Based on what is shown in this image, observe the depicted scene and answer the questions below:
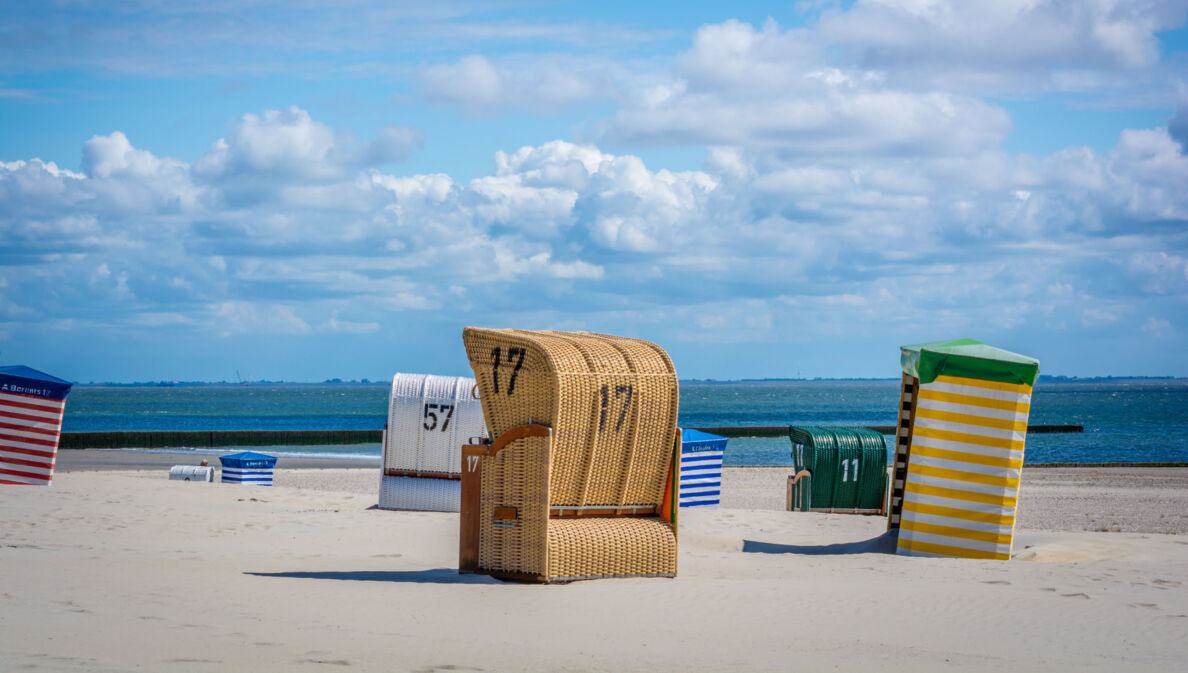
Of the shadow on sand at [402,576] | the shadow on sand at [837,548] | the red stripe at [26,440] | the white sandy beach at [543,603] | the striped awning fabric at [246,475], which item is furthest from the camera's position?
the striped awning fabric at [246,475]

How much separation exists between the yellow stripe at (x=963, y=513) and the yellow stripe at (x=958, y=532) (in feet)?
0.36

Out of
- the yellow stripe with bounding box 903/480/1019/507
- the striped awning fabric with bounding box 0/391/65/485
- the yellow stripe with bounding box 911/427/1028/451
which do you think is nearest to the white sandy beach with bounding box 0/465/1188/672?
the yellow stripe with bounding box 903/480/1019/507

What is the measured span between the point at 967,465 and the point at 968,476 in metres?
0.11

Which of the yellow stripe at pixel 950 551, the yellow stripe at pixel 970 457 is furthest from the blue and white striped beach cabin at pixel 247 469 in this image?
the yellow stripe at pixel 970 457

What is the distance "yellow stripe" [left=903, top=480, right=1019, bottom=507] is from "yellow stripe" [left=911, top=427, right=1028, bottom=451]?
1.56ft

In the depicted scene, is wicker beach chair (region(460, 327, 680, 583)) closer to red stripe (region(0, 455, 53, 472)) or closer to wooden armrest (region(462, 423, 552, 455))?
wooden armrest (region(462, 423, 552, 455))

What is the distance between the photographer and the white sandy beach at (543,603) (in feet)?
19.9

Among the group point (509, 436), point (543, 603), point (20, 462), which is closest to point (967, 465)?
point (509, 436)

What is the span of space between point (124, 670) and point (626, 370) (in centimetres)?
455

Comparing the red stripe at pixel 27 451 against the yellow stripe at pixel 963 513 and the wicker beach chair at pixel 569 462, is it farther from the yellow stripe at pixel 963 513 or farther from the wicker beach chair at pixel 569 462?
the yellow stripe at pixel 963 513

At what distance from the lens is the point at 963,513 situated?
10.6 meters

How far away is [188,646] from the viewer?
5.96 meters

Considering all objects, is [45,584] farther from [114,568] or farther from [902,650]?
[902,650]

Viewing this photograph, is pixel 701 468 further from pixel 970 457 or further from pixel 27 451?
pixel 27 451
